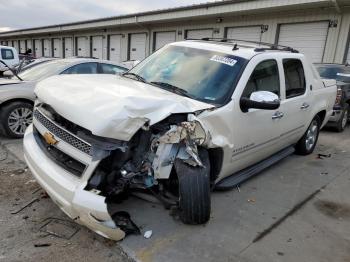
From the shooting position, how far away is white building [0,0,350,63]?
39.8 feet

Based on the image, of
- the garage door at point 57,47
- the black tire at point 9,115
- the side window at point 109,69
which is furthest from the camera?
the garage door at point 57,47

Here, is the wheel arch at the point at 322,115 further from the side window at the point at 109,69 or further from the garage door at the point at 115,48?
the garage door at the point at 115,48

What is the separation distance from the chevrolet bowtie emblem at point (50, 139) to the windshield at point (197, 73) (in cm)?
134

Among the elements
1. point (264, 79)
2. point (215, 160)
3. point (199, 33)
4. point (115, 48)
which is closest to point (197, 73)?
point (264, 79)

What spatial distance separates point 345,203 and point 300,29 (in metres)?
10.5

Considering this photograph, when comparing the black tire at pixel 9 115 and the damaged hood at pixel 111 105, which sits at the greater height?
the damaged hood at pixel 111 105

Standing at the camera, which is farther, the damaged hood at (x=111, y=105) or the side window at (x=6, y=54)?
the side window at (x=6, y=54)

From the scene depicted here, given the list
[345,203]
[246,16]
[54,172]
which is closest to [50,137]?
[54,172]

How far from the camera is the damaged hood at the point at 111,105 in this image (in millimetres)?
2588

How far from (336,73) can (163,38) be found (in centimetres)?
1231

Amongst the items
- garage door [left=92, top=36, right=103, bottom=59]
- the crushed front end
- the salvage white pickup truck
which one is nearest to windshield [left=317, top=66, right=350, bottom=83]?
the salvage white pickup truck

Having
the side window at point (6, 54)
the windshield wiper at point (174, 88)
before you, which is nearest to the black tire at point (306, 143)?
the windshield wiper at point (174, 88)

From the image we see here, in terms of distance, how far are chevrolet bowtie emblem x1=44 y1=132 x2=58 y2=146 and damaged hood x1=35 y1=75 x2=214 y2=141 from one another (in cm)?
28

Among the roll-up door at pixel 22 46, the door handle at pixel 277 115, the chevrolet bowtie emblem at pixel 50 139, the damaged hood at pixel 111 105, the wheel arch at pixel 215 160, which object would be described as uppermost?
the damaged hood at pixel 111 105
